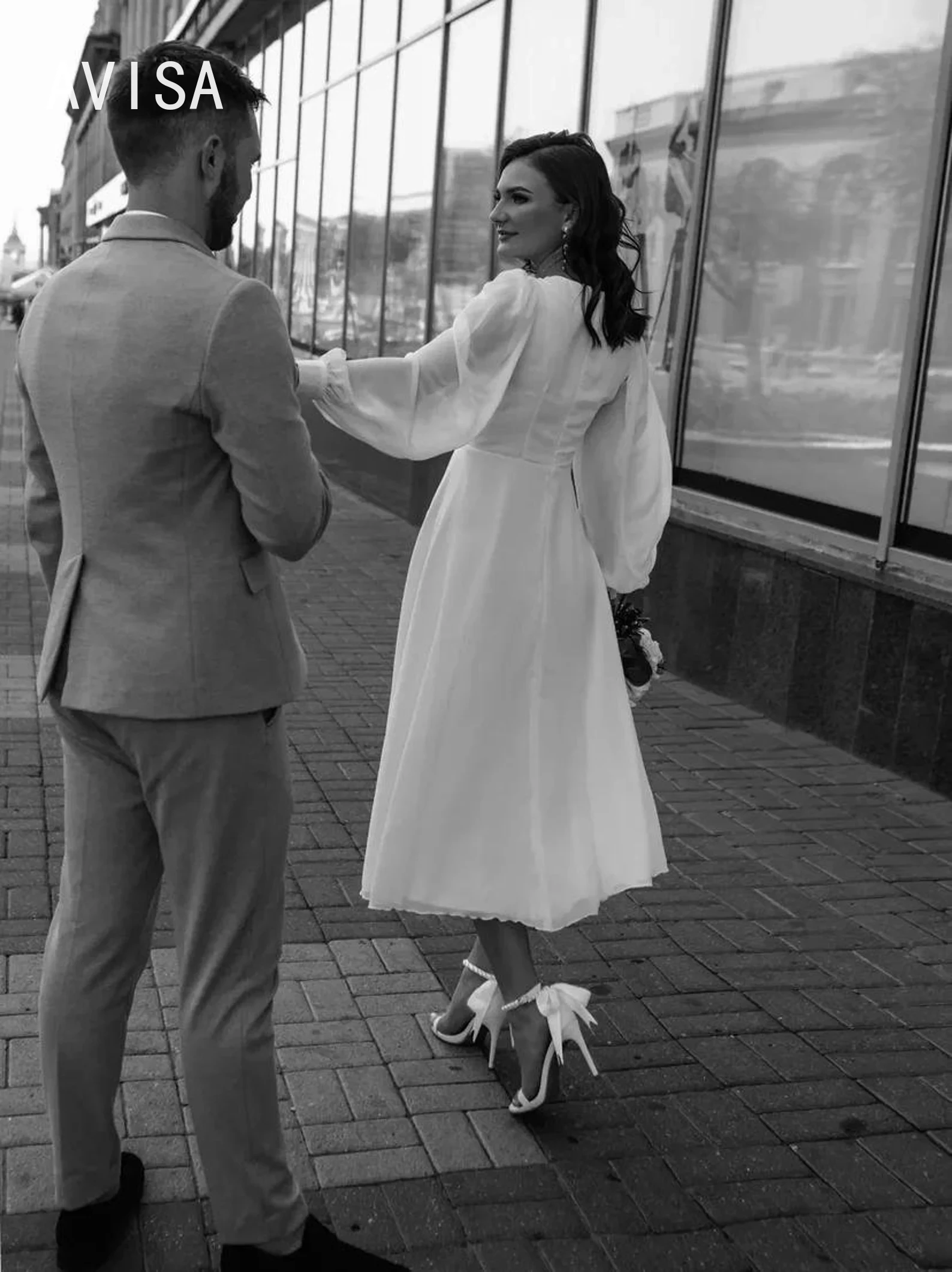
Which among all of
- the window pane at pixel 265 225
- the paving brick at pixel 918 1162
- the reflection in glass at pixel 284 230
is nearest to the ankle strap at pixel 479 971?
the paving brick at pixel 918 1162

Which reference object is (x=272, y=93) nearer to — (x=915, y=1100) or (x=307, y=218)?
(x=307, y=218)

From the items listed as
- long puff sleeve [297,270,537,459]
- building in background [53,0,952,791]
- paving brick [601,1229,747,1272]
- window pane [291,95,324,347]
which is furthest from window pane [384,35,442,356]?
paving brick [601,1229,747,1272]

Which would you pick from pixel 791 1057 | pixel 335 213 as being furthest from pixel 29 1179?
pixel 335 213

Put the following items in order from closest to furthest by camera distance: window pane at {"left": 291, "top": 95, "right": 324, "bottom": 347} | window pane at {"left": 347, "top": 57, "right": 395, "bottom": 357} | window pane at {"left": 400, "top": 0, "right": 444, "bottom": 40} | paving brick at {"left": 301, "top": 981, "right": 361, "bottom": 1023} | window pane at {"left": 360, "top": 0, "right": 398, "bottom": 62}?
paving brick at {"left": 301, "top": 981, "right": 361, "bottom": 1023}
window pane at {"left": 400, "top": 0, "right": 444, "bottom": 40}
window pane at {"left": 360, "top": 0, "right": 398, "bottom": 62}
window pane at {"left": 347, "top": 57, "right": 395, "bottom": 357}
window pane at {"left": 291, "top": 95, "right": 324, "bottom": 347}

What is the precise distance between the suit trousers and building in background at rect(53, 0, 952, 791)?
3123 millimetres

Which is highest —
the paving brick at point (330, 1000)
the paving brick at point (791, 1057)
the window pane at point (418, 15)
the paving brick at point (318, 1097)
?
the window pane at point (418, 15)

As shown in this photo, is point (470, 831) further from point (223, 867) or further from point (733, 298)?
point (733, 298)

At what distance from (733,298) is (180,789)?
6.10 metres

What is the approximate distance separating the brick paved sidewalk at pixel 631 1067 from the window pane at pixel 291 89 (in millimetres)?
15606

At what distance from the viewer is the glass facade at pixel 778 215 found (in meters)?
6.46

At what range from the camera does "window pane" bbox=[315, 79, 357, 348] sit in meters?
17.1

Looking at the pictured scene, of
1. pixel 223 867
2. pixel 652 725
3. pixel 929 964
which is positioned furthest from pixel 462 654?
pixel 652 725

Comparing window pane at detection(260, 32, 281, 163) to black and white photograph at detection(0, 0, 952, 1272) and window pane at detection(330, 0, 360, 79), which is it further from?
black and white photograph at detection(0, 0, 952, 1272)

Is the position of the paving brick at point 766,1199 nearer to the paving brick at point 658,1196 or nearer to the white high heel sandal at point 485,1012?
the paving brick at point 658,1196
